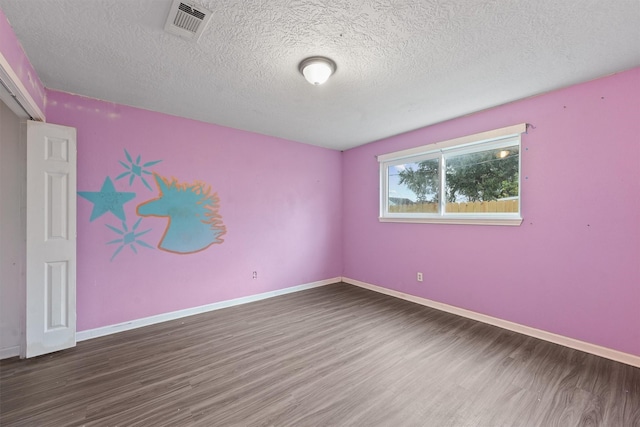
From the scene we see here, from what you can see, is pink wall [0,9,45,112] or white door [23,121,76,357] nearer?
pink wall [0,9,45,112]

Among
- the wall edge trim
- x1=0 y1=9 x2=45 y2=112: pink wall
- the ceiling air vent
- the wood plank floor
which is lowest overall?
the wood plank floor

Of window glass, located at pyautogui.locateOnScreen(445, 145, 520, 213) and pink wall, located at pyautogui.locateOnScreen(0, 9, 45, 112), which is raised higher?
pink wall, located at pyautogui.locateOnScreen(0, 9, 45, 112)

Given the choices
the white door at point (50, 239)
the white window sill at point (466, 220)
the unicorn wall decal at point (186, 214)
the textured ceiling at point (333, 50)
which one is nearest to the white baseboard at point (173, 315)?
the white door at point (50, 239)

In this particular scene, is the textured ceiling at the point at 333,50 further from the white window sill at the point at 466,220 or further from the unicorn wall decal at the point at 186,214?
the white window sill at the point at 466,220

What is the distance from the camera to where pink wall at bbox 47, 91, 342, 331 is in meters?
2.66

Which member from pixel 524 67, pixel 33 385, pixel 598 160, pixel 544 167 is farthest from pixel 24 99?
pixel 598 160

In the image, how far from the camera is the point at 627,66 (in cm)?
209

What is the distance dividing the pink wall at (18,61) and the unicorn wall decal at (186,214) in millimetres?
1159

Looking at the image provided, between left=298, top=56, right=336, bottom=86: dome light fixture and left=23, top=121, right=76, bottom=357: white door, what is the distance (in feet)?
7.60

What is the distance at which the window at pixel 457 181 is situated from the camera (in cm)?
289

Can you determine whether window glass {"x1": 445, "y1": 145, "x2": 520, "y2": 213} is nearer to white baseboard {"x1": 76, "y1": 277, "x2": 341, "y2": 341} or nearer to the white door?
white baseboard {"x1": 76, "y1": 277, "x2": 341, "y2": 341}

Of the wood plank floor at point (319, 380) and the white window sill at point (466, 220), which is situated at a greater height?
the white window sill at point (466, 220)

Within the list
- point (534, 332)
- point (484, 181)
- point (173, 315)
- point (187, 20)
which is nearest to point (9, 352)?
point (173, 315)

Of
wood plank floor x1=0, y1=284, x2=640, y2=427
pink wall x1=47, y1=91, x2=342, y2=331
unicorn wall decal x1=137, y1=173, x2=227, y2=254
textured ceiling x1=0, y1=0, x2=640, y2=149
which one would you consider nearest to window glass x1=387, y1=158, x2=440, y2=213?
textured ceiling x1=0, y1=0, x2=640, y2=149
